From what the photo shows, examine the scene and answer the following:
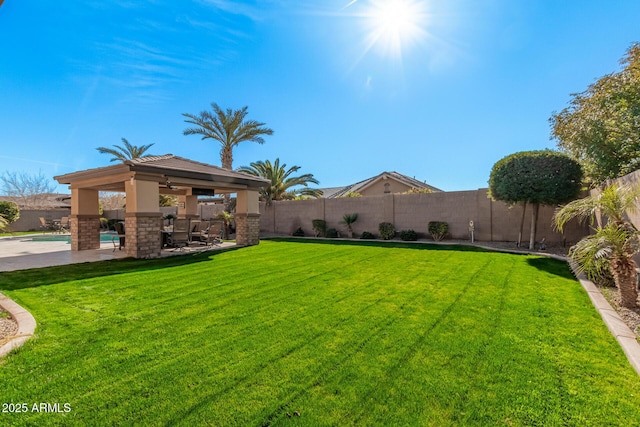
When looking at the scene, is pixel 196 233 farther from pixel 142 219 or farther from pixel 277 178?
pixel 277 178

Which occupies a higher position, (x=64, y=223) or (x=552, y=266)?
(x=64, y=223)

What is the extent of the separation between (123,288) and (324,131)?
14.9 metres

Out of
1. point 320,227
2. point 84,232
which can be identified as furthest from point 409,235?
point 84,232

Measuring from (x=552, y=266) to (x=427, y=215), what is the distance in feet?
23.8

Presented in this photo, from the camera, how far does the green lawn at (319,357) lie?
7.58 ft

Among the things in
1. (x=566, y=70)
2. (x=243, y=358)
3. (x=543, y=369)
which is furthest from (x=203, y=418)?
(x=566, y=70)

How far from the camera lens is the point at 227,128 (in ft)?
66.6

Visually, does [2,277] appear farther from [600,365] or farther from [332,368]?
[600,365]

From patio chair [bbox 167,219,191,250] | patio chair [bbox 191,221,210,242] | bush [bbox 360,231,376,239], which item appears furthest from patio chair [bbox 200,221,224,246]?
bush [bbox 360,231,376,239]

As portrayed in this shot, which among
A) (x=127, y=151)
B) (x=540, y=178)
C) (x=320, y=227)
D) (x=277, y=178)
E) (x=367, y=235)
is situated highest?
(x=127, y=151)

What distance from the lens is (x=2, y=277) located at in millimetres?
7051

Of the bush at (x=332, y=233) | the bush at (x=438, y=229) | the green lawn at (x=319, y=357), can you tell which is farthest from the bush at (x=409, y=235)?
the green lawn at (x=319, y=357)

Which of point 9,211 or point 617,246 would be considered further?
point 9,211

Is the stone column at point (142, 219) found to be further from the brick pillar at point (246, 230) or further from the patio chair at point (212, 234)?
the brick pillar at point (246, 230)
